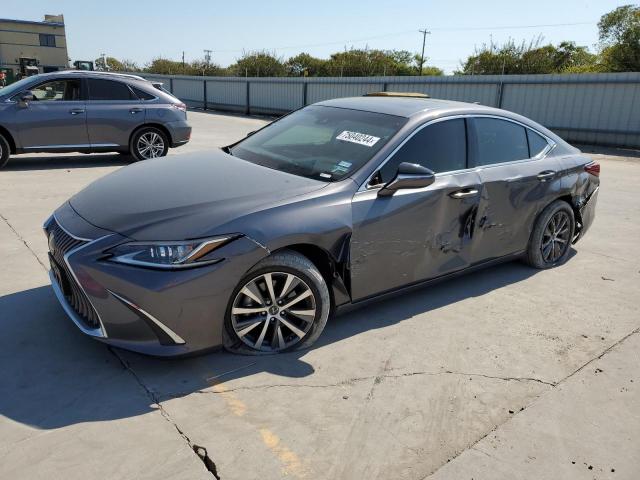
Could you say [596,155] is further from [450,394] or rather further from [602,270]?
[450,394]

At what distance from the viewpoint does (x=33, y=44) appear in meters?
69.4

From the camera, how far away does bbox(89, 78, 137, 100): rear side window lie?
934 cm

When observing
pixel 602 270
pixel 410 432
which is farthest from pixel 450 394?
pixel 602 270

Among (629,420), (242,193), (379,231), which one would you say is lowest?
(629,420)

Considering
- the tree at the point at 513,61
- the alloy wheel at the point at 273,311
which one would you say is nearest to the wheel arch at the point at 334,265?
the alloy wheel at the point at 273,311

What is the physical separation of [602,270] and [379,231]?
2.99m

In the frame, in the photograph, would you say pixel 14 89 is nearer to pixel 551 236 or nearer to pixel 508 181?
pixel 508 181

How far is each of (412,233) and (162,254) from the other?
5.80 feet

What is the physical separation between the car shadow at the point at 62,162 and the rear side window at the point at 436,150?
7438mm

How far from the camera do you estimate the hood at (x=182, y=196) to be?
299cm

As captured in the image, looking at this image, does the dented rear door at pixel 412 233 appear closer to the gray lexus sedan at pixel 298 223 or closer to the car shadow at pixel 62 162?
the gray lexus sedan at pixel 298 223

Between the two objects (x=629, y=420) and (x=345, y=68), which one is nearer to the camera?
(x=629, y=420)

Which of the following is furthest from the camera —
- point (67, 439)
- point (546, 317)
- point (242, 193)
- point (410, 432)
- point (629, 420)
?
point (546, 317)

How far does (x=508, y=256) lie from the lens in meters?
4.82
